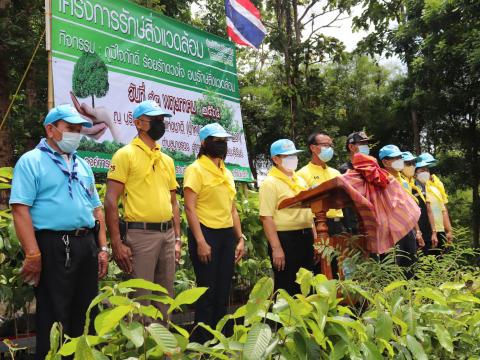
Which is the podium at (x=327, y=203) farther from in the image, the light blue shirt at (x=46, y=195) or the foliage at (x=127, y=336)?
the foliage at (x=127, y=336)

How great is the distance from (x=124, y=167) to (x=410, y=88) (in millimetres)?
11986

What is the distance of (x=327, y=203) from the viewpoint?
3629 millimetres

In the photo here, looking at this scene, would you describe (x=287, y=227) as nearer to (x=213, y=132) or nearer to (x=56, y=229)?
(x=213, y=132)

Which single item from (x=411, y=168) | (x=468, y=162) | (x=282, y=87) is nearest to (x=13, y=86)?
(x=282, y=87)

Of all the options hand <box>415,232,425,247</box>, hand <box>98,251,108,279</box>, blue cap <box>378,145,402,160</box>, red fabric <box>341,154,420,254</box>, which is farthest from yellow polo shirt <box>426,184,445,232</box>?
hand <box>98,251,108,279</box>

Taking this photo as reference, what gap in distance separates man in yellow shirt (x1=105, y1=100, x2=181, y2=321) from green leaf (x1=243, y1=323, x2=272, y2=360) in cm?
247

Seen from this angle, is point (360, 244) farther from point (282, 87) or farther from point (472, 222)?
point (472, 222)

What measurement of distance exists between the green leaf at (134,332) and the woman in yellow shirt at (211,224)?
275cm

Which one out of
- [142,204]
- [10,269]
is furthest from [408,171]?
[10,269]

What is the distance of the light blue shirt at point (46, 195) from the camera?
2965 mm

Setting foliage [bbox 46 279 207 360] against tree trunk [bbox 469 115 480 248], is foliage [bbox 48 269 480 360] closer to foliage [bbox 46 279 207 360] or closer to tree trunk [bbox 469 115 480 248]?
foliage [bbox 46 279 207 360]

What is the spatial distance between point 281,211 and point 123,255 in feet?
4.68

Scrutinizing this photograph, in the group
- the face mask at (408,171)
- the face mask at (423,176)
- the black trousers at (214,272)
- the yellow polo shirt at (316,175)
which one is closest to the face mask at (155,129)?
the black trousers at (214,272)

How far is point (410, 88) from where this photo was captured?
14.2 meters
